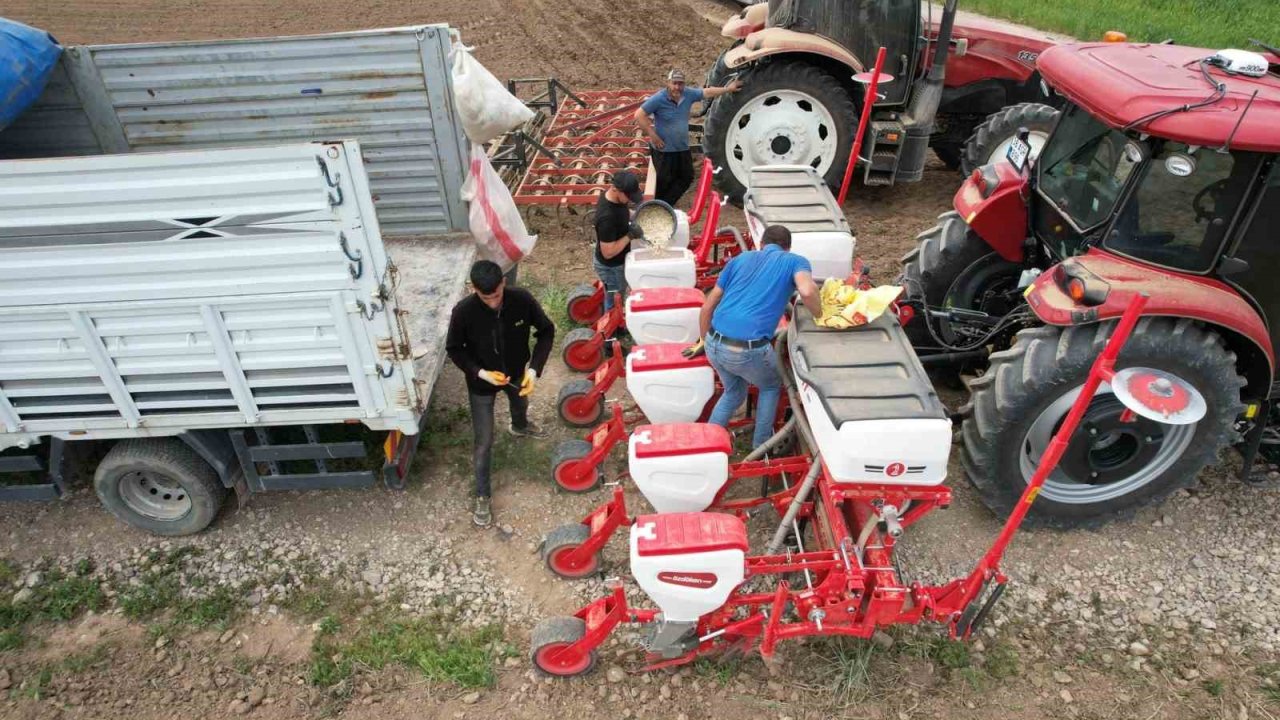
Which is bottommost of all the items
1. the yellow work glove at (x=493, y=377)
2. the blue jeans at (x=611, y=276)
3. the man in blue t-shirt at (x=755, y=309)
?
the blue jeans at (x=611, y=276)

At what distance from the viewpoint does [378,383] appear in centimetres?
364

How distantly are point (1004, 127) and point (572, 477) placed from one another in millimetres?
5253

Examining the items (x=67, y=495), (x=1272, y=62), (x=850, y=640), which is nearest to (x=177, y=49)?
(x=67, y=495)

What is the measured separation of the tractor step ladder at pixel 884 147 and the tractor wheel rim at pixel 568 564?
4852mm

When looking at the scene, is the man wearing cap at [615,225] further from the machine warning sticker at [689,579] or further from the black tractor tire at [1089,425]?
the machine warning sticker at [689,579]

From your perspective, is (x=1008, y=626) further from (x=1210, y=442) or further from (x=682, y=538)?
(x=682, y=538)

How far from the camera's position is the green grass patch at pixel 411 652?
11.0 feet

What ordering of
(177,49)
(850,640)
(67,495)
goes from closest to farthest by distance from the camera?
(850,640), (67,495), (177,49)

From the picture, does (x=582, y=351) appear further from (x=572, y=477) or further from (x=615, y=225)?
(x=572, y=477)

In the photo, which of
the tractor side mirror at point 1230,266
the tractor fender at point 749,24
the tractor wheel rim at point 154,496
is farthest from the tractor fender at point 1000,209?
the tractor wheel rim at point 154,496

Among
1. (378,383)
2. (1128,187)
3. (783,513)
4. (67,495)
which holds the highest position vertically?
(1128,187)

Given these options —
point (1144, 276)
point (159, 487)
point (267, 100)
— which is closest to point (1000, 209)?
point (1144, 276)

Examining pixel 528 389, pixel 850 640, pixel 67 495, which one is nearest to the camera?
pixel 850 640

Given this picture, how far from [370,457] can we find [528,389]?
3.95 feet
